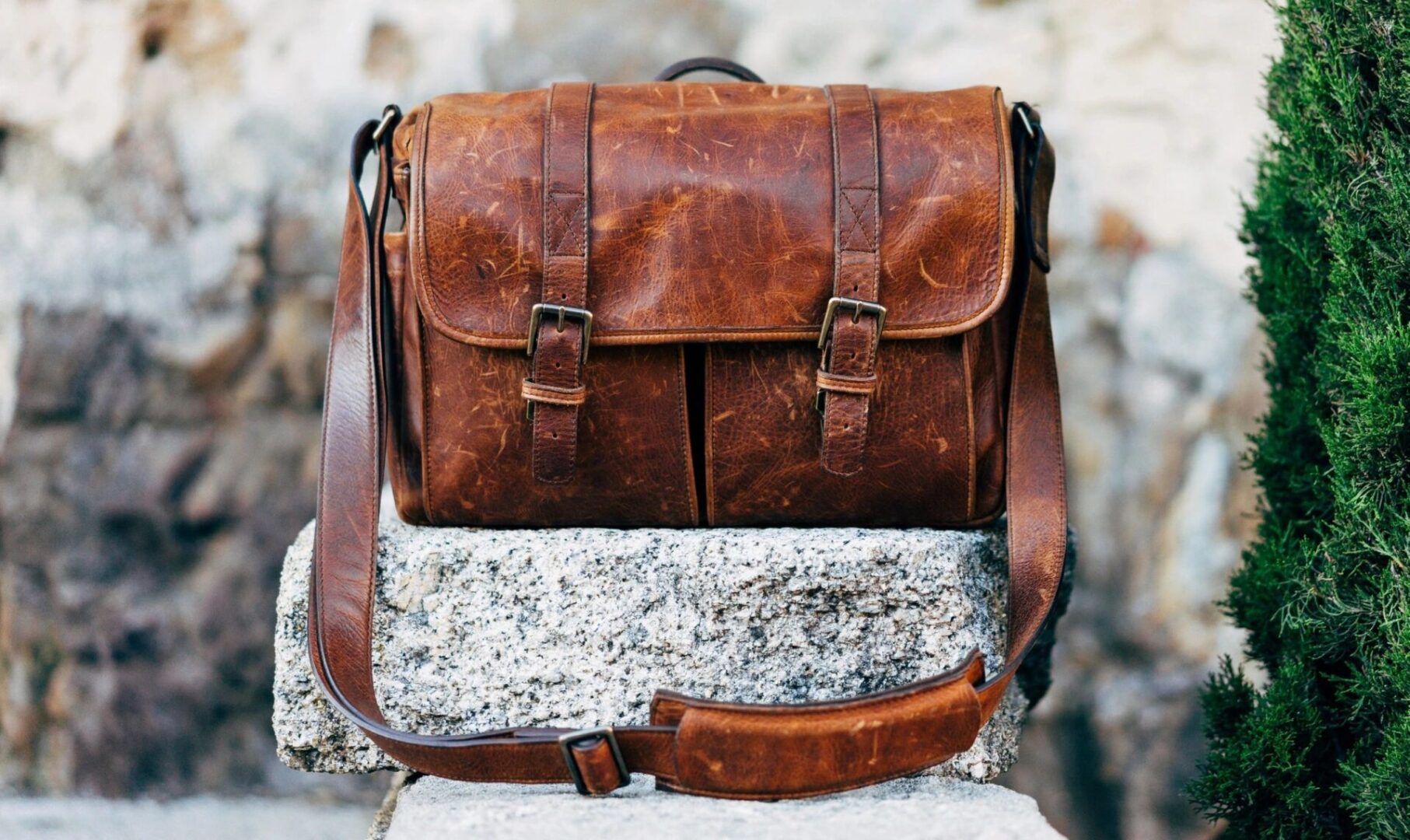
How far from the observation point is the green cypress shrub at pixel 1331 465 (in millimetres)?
1296

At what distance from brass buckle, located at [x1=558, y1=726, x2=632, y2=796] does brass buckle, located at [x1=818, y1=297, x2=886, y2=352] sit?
0.52m

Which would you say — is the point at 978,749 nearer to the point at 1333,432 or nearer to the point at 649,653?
the point at 649,653

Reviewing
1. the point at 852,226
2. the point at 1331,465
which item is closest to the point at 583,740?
the point at 852,226

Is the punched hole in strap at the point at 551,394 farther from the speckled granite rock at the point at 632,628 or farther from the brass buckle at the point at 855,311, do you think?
the brass buckle at the point at 855,311

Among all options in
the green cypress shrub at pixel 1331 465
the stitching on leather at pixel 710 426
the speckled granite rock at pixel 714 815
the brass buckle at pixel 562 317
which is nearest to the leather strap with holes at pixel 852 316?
the stitching on leather at pixel 710 426

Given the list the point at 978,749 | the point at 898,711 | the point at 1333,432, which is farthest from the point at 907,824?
the point at 1333,432

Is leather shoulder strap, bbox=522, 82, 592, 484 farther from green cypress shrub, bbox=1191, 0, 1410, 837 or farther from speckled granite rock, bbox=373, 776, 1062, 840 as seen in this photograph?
green cypress shrub, bbox=1191, 0, 1410, 837

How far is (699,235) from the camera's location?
136 centimetres

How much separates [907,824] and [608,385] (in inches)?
23.9

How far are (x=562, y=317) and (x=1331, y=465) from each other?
3.30 ft

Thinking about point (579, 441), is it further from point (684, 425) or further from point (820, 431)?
point (820, 431)

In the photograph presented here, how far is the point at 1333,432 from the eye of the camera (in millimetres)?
1383

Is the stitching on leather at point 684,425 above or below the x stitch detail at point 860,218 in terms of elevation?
below

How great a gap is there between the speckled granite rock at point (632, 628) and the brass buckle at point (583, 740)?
0.19 metres
